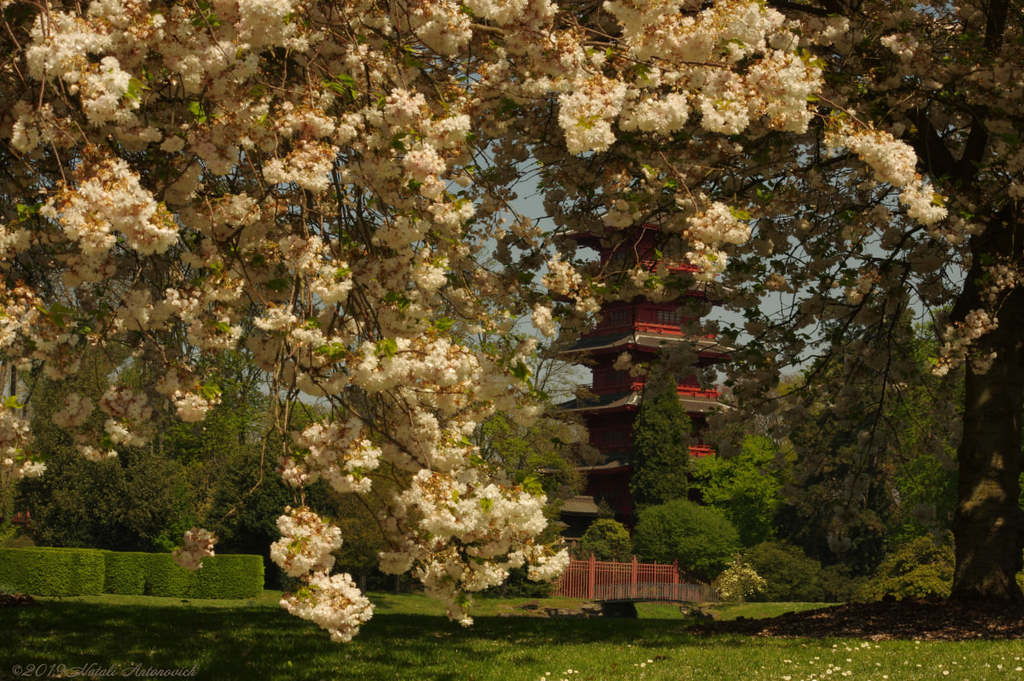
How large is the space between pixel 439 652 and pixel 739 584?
2401 cm

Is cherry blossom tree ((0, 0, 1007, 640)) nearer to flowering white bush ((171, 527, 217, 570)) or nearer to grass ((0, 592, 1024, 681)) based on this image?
flowering white bush ((171, 527, 217, 570))

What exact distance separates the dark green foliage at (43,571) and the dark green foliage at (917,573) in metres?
17.6

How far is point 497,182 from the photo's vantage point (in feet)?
29.6

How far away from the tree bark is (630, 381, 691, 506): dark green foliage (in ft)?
78.2

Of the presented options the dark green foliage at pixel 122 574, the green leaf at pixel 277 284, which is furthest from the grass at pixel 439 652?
the dark green foliage at pixel 122 574

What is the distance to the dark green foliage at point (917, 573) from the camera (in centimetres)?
1741

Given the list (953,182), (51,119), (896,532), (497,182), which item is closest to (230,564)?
(497,182)

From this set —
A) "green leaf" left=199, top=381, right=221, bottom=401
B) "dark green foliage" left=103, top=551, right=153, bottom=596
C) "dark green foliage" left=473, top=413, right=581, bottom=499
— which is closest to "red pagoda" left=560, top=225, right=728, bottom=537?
"dark green foliage" left=473, top=413, right=581, bottom=499

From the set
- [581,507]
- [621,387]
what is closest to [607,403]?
[621,387]

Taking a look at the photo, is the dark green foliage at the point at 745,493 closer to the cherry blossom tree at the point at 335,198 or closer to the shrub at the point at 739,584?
the shrub at the point at 739,584

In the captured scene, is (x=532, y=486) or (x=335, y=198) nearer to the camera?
(x=532, y=486)

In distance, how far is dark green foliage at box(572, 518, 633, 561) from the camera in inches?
1312

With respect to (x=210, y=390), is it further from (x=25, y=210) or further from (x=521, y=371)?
(x=521, y=371)

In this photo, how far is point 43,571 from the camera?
22.7 metres
